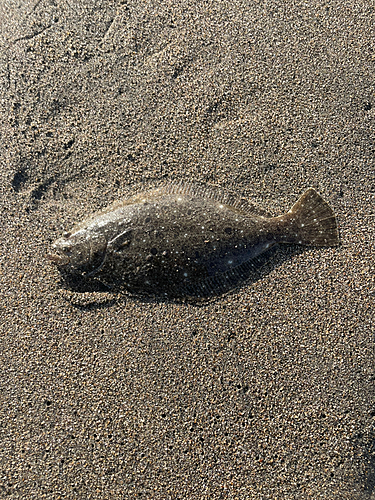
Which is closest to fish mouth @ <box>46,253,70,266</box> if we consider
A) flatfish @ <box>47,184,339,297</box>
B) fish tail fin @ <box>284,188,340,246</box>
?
flatfish @ <box>47,184,339,297</box>

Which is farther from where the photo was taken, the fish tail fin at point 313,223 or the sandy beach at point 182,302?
the fish tail fin at point 313,223

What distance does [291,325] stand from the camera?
268 centimetres

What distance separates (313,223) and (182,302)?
1.19 meters

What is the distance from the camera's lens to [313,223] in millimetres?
2766

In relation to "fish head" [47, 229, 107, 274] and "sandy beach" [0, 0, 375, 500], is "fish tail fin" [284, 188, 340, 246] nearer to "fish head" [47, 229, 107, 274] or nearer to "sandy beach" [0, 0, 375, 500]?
"sandy beach" [0, 0, 375, 500]

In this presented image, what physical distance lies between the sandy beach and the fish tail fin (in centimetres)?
8

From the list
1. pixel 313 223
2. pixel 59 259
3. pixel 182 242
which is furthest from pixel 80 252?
pixel 313 223

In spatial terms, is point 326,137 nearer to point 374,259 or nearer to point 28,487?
point 374,259

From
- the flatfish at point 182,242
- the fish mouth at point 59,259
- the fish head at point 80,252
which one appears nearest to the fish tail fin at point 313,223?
the flatfish at point 182,242

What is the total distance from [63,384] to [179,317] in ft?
3.28

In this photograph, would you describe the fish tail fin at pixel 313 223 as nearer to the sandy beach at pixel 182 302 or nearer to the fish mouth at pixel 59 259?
the sandy beach at pixel 182 302

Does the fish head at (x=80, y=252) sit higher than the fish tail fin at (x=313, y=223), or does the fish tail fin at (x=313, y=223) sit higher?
the fish head at (x=80, y=252)

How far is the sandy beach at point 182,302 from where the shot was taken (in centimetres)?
253

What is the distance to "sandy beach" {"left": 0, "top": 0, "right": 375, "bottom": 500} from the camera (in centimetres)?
253
